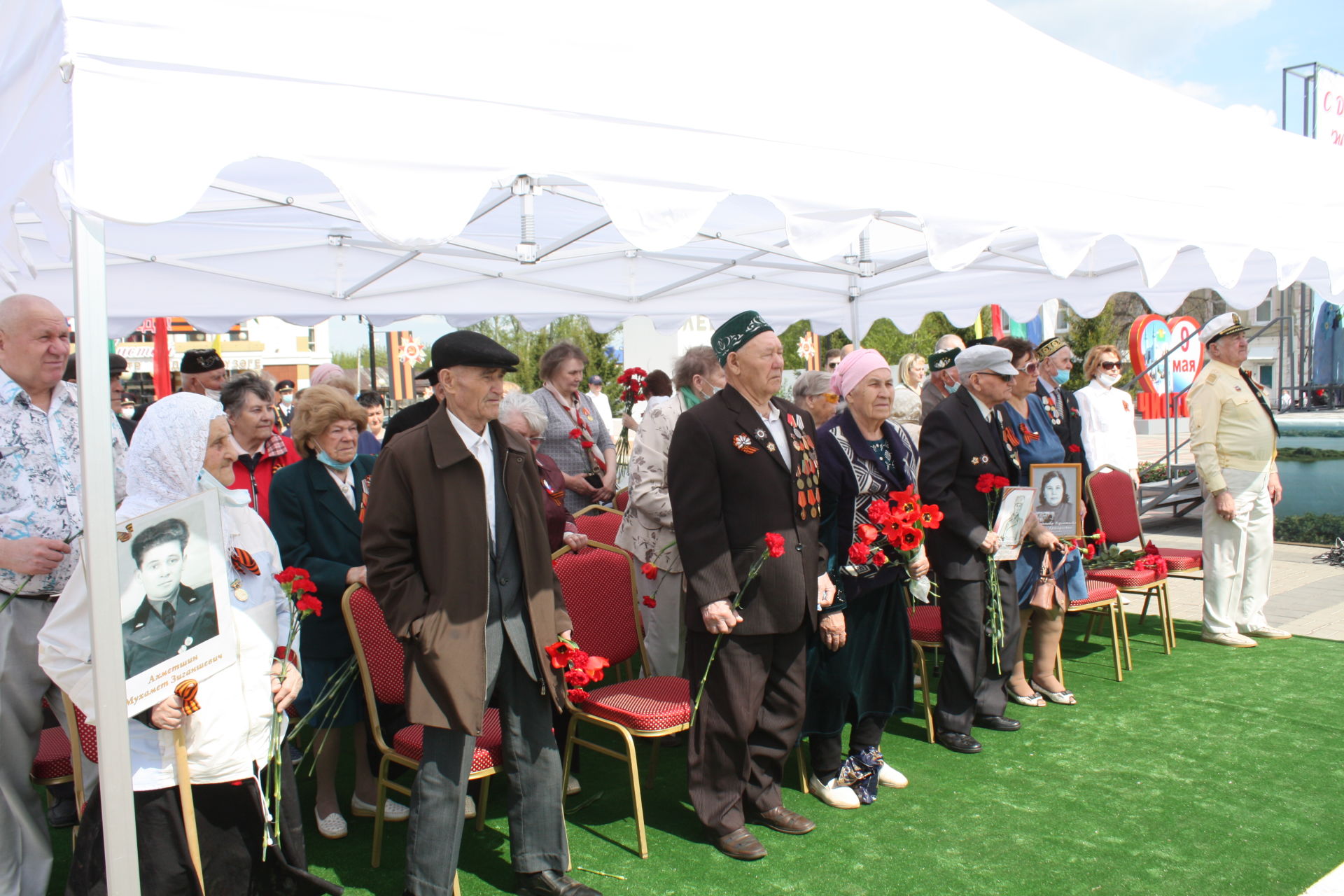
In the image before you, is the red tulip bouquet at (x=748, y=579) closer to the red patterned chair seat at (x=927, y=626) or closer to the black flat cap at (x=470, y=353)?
the black flat cap at (x=470, y=353)

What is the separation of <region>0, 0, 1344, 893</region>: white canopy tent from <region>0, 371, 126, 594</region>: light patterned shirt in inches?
17.3

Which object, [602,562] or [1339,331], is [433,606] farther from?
[1339,331]

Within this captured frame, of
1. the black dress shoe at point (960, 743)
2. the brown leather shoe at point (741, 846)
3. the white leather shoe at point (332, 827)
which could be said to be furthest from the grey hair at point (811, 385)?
the white leather shoe at point (332, 827)

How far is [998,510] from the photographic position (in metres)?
4.27

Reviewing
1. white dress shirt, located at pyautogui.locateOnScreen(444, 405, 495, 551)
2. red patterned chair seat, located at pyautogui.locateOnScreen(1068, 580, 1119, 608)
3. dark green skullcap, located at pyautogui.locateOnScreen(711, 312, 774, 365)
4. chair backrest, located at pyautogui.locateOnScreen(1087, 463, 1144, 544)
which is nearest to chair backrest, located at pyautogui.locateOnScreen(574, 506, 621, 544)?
dark green skullcap, located at pyautogui.locateOnScreen(711, 312, 774, 365)

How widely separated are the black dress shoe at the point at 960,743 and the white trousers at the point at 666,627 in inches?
47.3

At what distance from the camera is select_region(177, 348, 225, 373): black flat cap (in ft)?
18.5

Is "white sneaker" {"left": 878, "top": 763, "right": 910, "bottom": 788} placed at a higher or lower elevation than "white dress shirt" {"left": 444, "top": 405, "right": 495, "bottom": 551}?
lower

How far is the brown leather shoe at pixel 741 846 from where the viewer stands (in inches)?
131

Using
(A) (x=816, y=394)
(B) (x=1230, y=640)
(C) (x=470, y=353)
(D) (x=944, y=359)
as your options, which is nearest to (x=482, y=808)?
(C) (x=470, y=353)

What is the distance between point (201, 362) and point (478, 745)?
11.7 feet

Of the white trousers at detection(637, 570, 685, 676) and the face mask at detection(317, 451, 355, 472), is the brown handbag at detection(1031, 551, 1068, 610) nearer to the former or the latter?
the white trousers at detection(637, 570, 685, 676)

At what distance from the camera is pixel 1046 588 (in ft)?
15.8

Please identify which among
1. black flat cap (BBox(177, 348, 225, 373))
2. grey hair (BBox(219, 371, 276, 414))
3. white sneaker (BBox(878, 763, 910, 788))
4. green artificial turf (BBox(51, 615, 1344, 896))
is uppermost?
black flat cap (BBox(177, 348, 225, 373))
